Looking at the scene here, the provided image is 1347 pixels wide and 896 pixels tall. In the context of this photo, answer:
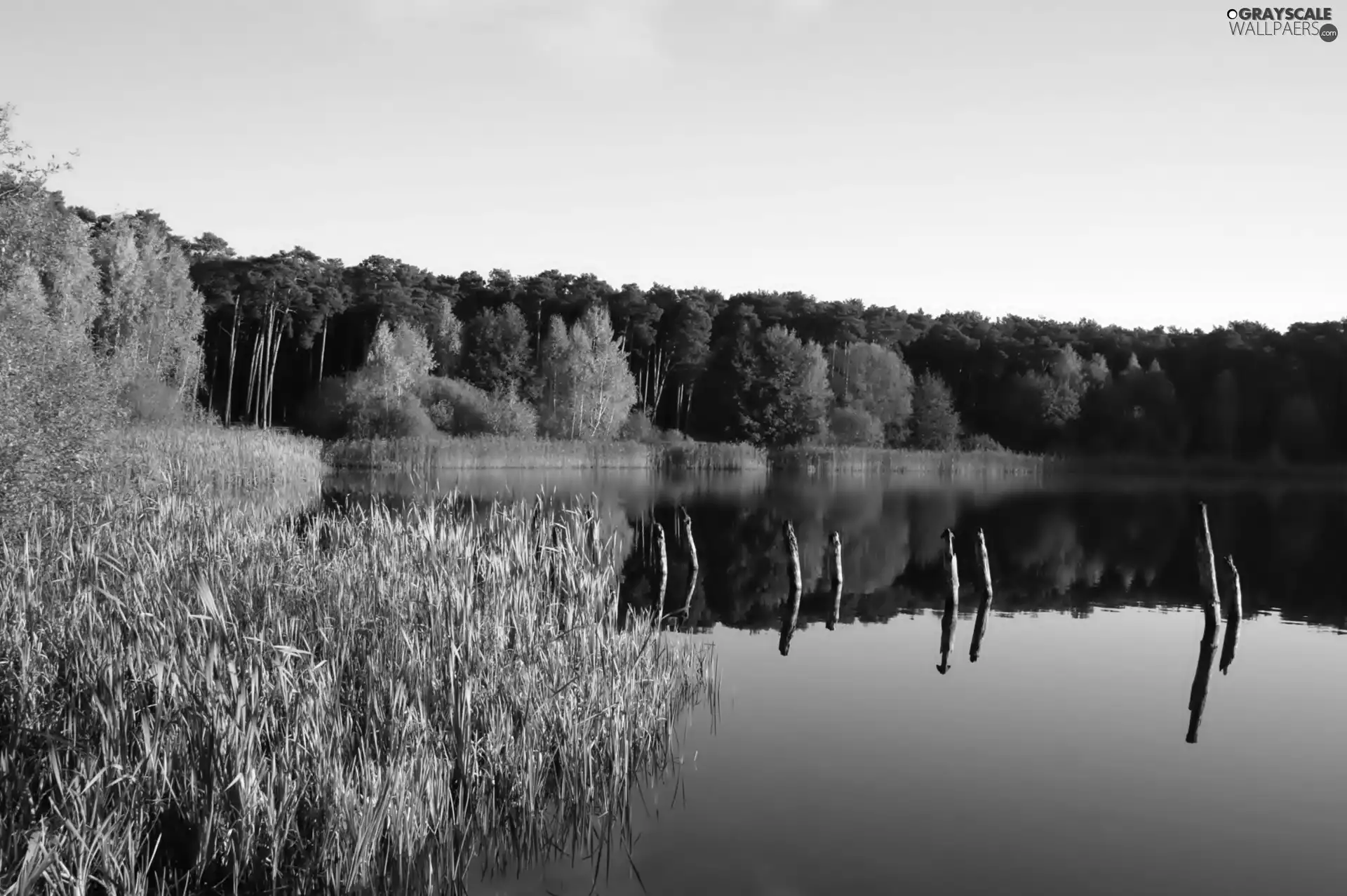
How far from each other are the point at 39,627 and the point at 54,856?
3.57 metres

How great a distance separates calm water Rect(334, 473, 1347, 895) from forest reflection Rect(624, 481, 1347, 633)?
16cm

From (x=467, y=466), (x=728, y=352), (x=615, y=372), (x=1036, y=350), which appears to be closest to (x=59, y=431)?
(x=467, y=466)

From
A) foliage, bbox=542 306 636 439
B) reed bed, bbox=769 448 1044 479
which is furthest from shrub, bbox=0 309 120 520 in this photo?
foliage, bbox=542 306 636 439

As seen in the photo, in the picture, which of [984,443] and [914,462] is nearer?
[914,462]

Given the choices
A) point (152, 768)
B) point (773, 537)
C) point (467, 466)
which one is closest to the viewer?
point (152, 768)

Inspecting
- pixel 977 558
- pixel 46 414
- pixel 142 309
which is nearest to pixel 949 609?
pixel 977 558

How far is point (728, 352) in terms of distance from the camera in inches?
3189

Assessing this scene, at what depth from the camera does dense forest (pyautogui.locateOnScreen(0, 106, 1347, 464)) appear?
203 feet

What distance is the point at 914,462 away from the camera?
61781 millimetres

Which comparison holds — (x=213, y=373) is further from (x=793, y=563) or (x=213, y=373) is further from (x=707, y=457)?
(x=793, y=563)

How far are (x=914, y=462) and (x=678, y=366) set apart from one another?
29.1m

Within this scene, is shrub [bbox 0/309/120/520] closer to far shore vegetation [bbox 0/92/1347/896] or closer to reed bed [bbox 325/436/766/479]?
far shore vegetation [bbox 0/92/1347/896]

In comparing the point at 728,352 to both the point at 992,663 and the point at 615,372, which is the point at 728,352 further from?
the point at 992,663

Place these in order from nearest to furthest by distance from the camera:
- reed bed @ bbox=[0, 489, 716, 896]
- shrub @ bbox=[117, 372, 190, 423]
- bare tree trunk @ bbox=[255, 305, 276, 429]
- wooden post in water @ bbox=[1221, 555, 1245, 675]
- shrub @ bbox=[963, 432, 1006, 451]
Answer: reed bed @ bbox=[0, 489, 716, 896] < wooden post in water @ bbox=[1221, 555, 1245, 675] < shrub @ bbox=[117, 372, 190, 423] < shrub @ bbox=[963, 432, 1006, 451] < bare tree trunk @ bbox=[255, 305, 276, 429]
